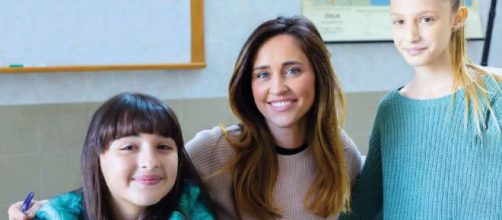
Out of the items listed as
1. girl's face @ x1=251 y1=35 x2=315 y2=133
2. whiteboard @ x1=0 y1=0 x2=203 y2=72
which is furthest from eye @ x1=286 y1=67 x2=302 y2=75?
whiteboard @ x1=0 y1=0 x2=203 y2=72

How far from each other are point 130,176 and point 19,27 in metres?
1.19

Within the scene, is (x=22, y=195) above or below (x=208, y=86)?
below

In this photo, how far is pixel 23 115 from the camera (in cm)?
211

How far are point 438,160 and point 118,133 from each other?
0.75 metres

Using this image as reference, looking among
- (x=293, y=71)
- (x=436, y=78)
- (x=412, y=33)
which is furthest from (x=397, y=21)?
(x=293, y=71)

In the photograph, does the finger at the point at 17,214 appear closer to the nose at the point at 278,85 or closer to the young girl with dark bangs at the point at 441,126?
the nose at the point at 278,85

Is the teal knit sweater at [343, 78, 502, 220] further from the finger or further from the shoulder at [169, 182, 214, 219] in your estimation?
the finger

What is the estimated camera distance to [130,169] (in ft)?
3.73

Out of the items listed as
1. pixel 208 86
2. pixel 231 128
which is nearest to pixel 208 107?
pixel 208 86

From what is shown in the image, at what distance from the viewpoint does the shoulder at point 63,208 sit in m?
1.16

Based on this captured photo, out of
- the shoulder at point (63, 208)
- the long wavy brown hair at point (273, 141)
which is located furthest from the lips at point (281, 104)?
the shoulder at point (63, 208)

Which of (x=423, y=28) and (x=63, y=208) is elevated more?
(x=423, y=28)

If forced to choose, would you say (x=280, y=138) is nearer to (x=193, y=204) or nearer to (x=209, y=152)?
(x=209, y=152)

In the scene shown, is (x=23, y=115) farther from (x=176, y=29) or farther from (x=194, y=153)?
(x=194, y=153)
